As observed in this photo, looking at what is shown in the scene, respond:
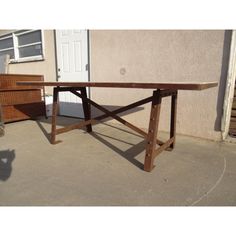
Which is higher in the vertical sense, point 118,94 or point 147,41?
point 147,41

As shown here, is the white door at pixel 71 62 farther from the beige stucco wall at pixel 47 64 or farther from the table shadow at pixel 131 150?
the table shadow at pixel 131 150

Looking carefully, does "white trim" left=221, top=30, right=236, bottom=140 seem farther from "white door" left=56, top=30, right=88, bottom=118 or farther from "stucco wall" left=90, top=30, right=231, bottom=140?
"white door" left=56, top=30, right=88, bottom=118

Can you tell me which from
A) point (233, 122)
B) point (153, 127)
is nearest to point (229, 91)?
point (233, 122)

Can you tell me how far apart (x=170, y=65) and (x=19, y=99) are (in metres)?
3.16

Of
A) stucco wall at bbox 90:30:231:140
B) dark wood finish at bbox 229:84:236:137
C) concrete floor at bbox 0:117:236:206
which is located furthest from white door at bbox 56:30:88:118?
dark wood finish at bbox 229:84:236:137

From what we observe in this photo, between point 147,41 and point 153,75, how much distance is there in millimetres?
580

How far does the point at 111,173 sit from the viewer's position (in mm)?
2129

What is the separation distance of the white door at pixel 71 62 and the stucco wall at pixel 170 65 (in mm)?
362

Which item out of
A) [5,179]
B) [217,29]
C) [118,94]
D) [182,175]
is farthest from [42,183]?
[217,29]

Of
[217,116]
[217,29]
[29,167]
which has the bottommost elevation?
[29,167]

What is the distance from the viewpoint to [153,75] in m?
3.55

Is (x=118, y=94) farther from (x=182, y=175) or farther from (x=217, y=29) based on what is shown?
(x=182, y=175)

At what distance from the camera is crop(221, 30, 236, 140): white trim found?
9.24 feet
